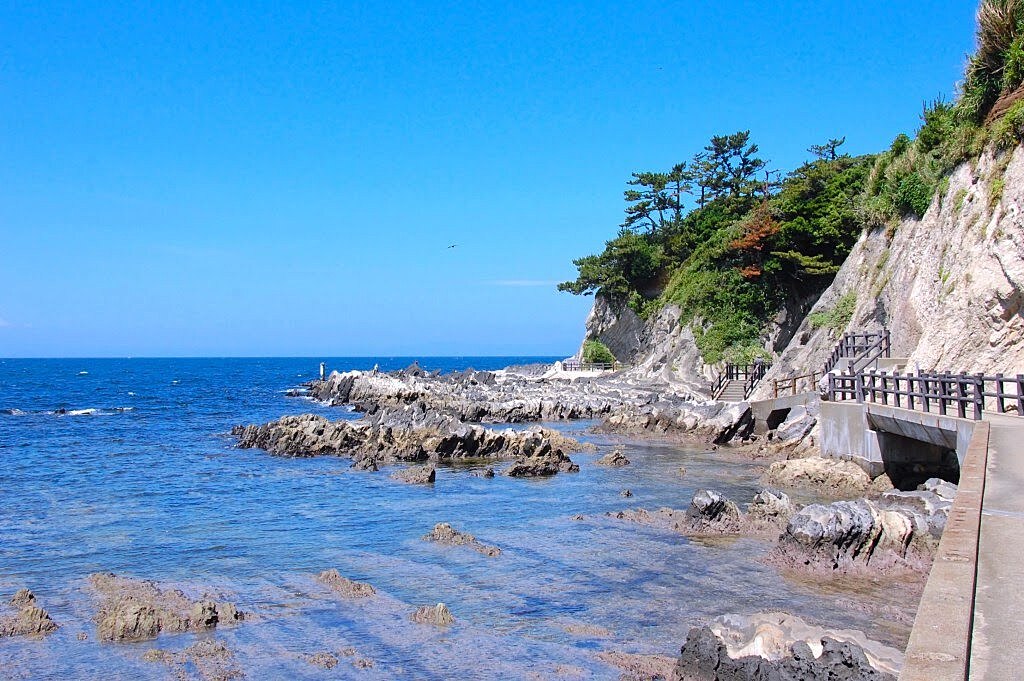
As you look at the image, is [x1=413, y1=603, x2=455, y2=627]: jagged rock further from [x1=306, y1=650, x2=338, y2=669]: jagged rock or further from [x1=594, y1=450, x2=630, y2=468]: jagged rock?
[x1=594, y1=450, x2=630, y2=468]: jagged rock

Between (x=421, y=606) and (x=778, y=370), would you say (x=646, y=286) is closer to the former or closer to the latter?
(x=778, y=370)

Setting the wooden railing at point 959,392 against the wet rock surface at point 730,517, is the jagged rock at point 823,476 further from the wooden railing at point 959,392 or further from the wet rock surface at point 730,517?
the wet rock surface at point 730,517

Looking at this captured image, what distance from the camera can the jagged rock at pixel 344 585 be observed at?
A: 13219mm

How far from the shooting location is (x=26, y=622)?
11688 mm

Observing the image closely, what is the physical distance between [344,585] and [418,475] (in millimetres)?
11665

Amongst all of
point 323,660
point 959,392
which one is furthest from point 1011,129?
point 323,660

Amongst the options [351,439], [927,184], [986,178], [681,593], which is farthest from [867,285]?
[681,593]

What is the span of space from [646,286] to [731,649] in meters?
62.4

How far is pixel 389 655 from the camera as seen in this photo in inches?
413

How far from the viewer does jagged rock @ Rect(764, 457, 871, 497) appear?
20453 millimetres

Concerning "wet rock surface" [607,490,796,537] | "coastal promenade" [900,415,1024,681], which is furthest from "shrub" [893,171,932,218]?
"coastal promenade" [900,415,1024,681]

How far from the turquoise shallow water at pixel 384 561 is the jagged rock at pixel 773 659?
1424 mm

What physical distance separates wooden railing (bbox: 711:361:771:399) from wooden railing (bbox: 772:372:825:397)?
4925mm

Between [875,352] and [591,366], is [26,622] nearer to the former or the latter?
[875,352]
